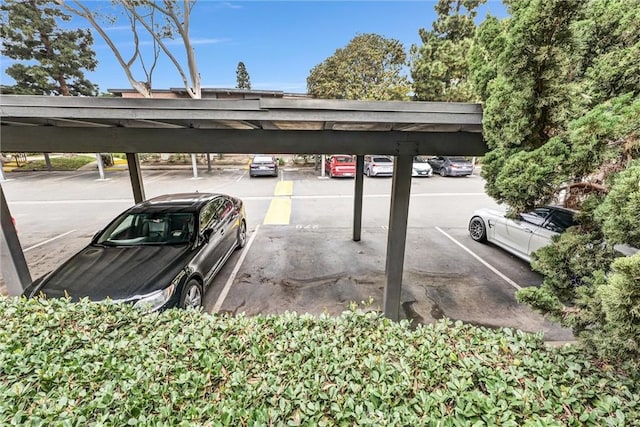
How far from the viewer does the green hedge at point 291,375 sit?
1.38 meters

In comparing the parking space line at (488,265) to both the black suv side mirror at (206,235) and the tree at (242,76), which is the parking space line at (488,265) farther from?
the tree at (242,76)

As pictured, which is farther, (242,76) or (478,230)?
(242,76)

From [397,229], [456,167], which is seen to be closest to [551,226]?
[397,229]

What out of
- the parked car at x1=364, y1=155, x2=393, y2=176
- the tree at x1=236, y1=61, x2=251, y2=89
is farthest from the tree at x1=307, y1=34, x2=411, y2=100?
the tree at x1=236, y1=61, x2=251, y2=89

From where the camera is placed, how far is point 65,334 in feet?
6.31

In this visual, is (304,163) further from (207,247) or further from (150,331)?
(150,331)

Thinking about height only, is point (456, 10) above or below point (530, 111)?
above

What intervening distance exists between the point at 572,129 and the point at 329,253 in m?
5.12

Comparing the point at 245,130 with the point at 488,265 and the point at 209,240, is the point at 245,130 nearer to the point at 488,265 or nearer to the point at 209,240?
the point at 209,240

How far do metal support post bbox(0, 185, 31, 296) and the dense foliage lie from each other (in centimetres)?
595

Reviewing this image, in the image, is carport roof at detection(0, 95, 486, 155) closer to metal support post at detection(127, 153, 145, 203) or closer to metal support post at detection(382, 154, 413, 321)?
metal support post at detection(382, 154, 413, 321)

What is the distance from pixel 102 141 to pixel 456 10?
60.4 ft

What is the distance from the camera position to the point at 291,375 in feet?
5.29

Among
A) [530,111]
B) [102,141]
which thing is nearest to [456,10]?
[530,111]
